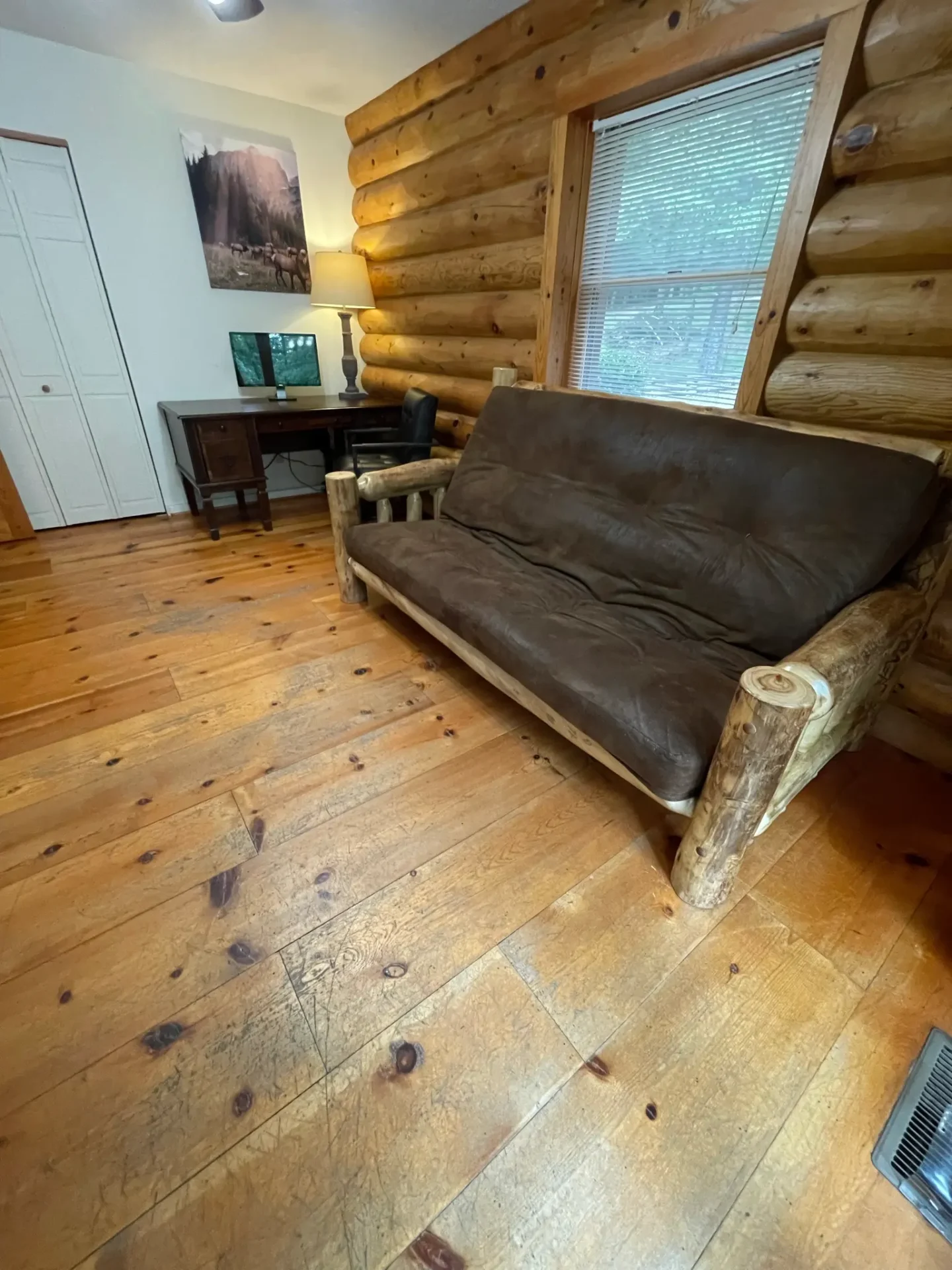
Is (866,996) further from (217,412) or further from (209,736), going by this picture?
(217,412)

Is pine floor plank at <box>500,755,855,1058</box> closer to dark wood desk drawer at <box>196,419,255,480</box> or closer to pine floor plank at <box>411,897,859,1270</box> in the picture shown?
pine floor plank at <box>411,897,859,1270</box>

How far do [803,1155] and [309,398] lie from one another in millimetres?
4079

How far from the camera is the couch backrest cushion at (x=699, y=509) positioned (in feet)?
4.21

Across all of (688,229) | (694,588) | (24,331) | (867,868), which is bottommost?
(867,868)

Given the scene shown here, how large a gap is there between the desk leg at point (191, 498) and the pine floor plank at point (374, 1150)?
353cm

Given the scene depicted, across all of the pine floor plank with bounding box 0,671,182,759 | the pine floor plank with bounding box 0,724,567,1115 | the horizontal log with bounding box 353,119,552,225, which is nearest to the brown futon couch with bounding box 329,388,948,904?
the pine floor plank with bounding box 0,724,567,1115

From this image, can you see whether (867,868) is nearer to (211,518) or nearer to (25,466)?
(211,518)

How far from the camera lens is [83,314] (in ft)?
9.63

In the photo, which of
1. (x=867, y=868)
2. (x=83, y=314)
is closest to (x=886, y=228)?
(x=867, y=868)

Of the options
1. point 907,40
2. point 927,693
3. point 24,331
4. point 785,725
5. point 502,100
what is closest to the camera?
point 785,725

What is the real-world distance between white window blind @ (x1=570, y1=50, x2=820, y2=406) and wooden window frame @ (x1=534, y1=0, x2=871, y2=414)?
58 millimetres

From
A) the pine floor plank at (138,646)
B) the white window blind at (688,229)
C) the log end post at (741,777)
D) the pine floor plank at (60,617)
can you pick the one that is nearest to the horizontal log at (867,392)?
the white window blind at (688,229)

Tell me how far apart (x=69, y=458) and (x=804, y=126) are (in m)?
3.81

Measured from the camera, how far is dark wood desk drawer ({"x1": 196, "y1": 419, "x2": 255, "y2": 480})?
2.90 metres
